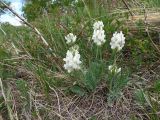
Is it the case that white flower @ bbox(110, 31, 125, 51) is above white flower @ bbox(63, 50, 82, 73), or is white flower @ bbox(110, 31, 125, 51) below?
above

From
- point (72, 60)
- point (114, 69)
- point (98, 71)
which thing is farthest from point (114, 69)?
point (72, 60)

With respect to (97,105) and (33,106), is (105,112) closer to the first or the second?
(97,105)

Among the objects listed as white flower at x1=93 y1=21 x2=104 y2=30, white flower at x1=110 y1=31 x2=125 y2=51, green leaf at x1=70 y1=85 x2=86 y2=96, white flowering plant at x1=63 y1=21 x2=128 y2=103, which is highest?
white flower at x1=93 y1=21 x2=104 y2=30

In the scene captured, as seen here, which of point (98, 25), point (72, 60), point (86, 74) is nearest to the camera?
point (72, 60)

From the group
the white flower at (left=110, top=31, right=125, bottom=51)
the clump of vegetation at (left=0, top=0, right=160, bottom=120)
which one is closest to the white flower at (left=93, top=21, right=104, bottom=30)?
the clump of vegetation at (left=0, top=0, right=160, bottom=120)

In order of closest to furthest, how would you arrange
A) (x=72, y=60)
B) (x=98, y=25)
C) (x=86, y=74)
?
(x=72, y=60), (x=86, y=74), (x=98, y=25)

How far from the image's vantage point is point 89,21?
2.92 metres

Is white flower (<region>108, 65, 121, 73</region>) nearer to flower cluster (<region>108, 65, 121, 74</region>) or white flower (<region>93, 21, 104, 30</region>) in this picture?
flower cluster (<region>108, 65, 121, 74</region>)

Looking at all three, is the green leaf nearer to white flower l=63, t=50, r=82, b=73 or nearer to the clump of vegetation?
the clump of vegetation

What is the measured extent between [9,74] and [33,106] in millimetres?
365

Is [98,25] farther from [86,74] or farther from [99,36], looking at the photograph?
[86,74]

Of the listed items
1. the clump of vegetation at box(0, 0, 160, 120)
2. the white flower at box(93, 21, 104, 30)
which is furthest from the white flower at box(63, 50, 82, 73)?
the white flower at box(93, 21, 104, 30)

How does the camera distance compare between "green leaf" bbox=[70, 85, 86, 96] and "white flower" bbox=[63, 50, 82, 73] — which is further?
"green leaf" bbox=[70, 85, 86, 96]

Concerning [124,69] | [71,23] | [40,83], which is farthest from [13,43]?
[124,69]
